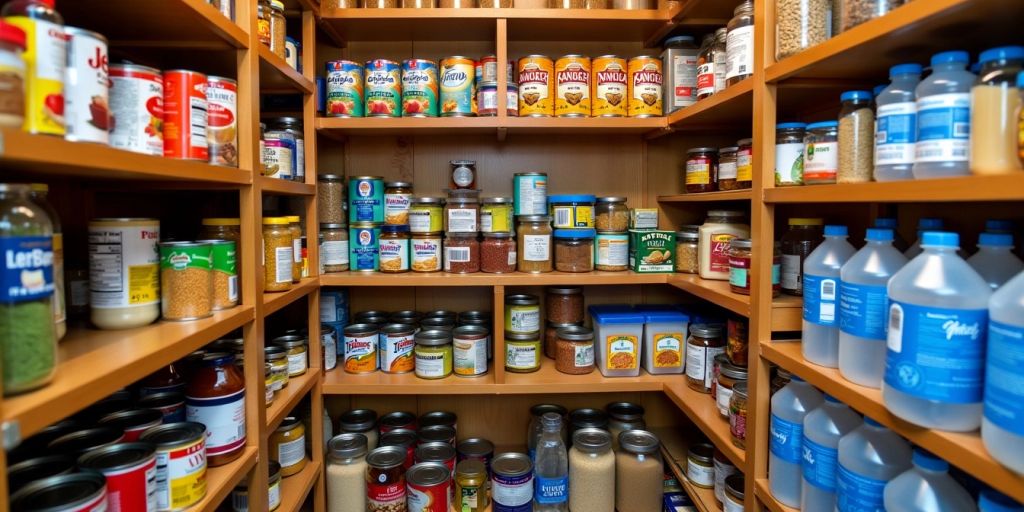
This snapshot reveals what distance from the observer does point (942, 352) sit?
737 mm

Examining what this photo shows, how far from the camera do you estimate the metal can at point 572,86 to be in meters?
1.80

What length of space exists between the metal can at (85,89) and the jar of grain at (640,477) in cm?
156

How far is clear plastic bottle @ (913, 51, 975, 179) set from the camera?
78 centimetres

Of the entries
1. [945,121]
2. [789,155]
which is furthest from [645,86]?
[945,121]

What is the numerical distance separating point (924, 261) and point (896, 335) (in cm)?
12

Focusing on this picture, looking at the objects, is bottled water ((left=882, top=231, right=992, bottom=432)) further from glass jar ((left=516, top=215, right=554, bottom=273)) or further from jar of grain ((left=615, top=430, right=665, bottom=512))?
glass jar ((left=516, top=215, right=554, bottom=273))

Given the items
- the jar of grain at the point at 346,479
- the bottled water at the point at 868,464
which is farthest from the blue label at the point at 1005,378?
the jar of grain at the point at 346,479

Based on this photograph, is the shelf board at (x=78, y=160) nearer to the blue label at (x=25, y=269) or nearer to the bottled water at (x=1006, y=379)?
the blue label at (x=25, y=269)

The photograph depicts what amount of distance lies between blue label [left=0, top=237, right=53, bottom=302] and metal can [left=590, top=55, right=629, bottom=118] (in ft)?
4.95

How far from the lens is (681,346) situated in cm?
189

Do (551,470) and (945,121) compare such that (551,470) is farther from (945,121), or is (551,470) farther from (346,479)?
(945,121)

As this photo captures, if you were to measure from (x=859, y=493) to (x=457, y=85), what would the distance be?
1489mm

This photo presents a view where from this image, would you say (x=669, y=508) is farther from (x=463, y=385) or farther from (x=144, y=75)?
(x=144, y=75)

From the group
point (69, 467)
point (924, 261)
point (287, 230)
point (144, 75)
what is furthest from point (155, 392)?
point (924, 261)
